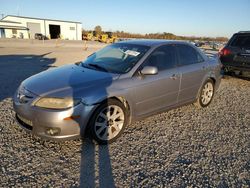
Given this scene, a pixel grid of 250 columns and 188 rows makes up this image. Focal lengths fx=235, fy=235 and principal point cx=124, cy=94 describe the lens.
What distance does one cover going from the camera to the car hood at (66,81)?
11.2ft

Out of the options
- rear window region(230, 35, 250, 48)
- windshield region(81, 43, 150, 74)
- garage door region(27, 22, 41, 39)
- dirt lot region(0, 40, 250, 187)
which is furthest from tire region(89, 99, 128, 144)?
garage door region(27, 22, 41, 39)

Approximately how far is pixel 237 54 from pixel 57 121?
7262mm

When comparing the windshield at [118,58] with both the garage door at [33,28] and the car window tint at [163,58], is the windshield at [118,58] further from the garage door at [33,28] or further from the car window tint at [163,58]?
the garage door at [33,28]

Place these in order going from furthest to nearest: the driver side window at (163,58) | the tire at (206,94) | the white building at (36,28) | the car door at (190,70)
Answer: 1. the white building at (36,28)
2. the tire at (206,94)
3. the car door at (190,70)
4. the driver side window at (163,58)

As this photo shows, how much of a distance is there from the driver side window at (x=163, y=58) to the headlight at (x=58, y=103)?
5.10ft

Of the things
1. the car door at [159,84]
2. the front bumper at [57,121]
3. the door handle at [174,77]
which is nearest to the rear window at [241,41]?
the car door at [159,84]

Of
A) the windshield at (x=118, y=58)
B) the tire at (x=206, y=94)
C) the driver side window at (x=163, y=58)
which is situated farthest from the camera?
the tire at (x=206, y=94)

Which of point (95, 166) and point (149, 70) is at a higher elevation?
point (149, 70)

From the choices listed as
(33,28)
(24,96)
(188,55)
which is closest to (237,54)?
(188,55)

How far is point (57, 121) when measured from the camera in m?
3.23

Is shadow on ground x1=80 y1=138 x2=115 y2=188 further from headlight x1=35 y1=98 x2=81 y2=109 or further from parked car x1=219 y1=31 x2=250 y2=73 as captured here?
parked car x1=219 y1=31 x2=250 y2=73

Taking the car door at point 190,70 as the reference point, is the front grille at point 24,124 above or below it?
below

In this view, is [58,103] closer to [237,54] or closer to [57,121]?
[57,121]

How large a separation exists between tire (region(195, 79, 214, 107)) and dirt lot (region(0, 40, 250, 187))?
747mm
